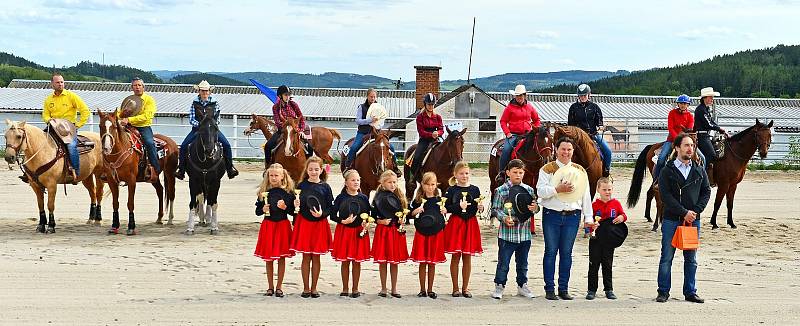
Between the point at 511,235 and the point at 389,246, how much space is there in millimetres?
1181

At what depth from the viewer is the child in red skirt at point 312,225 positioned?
9406 mm

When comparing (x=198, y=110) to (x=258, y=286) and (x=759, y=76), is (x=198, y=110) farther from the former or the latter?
(x=759, y=76)

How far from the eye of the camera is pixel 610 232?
9.57 meters

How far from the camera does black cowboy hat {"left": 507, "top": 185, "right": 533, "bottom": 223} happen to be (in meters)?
9.37

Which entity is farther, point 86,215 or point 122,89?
point 122,89

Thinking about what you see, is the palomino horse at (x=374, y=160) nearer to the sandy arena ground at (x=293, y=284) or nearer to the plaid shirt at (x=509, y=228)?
the sandy arena ground at (x=293, y=284)

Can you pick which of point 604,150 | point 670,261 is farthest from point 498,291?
point 604,150

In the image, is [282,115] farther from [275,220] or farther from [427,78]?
[427,78]

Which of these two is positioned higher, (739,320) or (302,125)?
(302,125)

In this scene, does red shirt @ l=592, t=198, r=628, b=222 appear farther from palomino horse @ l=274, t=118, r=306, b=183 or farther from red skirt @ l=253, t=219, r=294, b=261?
palomino horse @ l=274, t=118, r=306, b=183

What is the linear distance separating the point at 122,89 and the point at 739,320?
154 feet

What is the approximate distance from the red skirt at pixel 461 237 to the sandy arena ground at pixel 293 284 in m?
0.50

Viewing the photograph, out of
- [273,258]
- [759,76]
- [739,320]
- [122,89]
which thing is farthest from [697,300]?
[759,76]

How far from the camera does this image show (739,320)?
894cm
